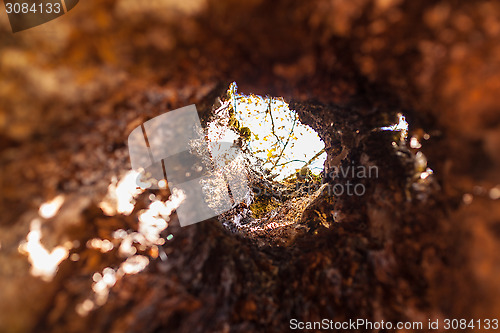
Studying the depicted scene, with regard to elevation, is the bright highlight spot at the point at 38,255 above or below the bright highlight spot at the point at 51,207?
below

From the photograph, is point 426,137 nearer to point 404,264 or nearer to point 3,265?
point 404,264

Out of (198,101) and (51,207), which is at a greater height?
(198,101)

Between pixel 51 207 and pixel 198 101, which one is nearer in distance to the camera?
pixel 51 207

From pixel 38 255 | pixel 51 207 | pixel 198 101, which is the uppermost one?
pixel 198 101

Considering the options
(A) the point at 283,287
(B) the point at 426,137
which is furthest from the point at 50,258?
(B) the point at 426,137

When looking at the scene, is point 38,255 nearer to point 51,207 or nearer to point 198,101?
point 51,207

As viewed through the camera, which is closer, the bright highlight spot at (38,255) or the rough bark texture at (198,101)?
the rough bark texture at (198,101)

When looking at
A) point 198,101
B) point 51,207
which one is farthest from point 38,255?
point 198,101

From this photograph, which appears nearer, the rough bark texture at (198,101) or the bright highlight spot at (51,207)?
the rough bark texture at (198,101)
